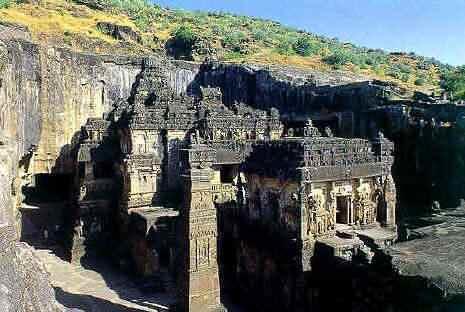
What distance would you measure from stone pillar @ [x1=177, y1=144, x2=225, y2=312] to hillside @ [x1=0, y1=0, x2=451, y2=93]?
110 feet

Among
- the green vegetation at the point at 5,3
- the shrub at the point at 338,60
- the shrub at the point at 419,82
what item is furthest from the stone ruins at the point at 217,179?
the green vegetation at the point at 5,3

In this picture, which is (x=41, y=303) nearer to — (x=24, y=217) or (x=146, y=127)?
(x=146, y=127)

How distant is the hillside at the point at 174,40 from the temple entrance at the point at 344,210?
30.0 metres

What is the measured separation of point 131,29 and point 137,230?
37194 millimetres

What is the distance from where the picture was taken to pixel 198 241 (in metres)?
12.4

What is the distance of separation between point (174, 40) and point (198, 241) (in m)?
42.1

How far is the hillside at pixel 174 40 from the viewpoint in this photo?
45500 mm

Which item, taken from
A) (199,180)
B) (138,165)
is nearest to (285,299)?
(199,180)

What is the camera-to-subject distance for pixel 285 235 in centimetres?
1381

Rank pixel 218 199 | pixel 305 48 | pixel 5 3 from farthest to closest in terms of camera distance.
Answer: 1. pixel 305 48
2. pixel 5 3
3. pixel 218 199

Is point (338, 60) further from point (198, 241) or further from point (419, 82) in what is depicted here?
point (198, 241)

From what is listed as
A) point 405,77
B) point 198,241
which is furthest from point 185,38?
point 198,241

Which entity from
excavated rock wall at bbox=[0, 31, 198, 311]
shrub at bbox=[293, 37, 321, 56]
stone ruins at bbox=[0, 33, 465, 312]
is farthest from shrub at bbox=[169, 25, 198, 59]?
excavated rock wall at bbox=[0, 31, 198, 311]

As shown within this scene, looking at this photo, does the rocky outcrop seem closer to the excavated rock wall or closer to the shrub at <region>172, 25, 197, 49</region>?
the excavated rock wall
